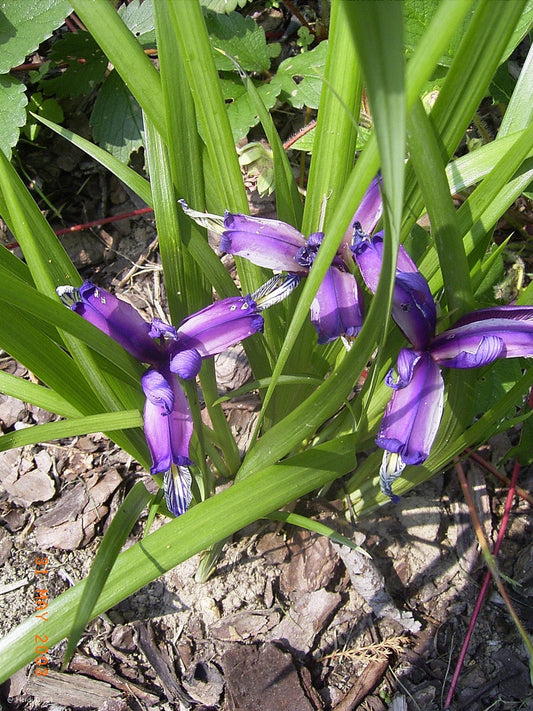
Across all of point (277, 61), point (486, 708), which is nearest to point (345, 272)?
point (486, 708)

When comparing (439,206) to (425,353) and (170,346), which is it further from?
(170,346)

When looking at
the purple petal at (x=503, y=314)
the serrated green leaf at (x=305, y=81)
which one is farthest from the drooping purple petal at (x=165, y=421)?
the serrated green leaf at (x=305, y=81)

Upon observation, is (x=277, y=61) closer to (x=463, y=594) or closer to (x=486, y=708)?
(x=463, y=594)

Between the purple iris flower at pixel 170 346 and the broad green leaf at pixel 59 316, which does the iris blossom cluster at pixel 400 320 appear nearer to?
the purple iris flower at pixel 170 346

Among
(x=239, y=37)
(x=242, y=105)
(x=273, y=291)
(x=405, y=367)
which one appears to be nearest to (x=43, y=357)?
(x=273, y=291)

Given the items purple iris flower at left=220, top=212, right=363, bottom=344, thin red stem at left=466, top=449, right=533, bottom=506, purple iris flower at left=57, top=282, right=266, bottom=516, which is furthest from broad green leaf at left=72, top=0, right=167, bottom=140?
thin red stem at left=466, top=449, right=533, bottom=506

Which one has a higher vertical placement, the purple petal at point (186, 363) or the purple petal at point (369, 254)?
the purple petal at point (369, 254)
